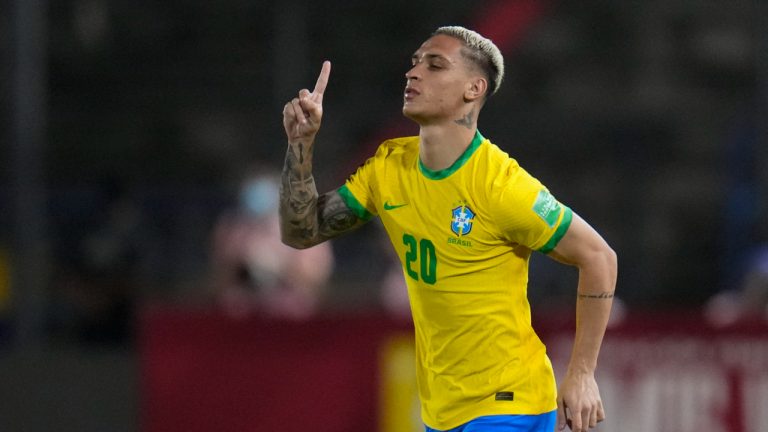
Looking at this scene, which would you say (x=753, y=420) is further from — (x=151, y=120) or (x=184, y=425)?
(x=151, y=120)

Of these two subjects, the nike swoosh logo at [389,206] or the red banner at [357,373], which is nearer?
the nike swoosh logo at [389,206]

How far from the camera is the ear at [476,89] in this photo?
455 cm

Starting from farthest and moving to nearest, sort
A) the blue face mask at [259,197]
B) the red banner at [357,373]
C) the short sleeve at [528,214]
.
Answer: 1. the blue face mask at [259,197]
2. the red banner at [357,373]
3. the short sleeve at [528,214]

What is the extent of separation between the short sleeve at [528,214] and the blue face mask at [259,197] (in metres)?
4.34

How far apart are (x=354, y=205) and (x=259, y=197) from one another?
3974mm

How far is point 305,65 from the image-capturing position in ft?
32.1

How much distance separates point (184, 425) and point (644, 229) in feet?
13.7

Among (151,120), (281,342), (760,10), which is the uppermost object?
(760,10)

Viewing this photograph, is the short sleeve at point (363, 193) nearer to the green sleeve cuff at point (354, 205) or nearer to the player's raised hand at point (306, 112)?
the green sleeve cuff at point (354, 205)

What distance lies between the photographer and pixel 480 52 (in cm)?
460

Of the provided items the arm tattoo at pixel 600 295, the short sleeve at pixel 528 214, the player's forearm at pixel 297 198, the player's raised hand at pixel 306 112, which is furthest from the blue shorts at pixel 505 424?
the player's raised hand at pixel 306 112

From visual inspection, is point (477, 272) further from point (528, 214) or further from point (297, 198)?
point (297, 198)

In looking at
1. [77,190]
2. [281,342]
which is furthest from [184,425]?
[77,190]

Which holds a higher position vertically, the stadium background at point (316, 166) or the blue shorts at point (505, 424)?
the stadium background at point (316, 166)
